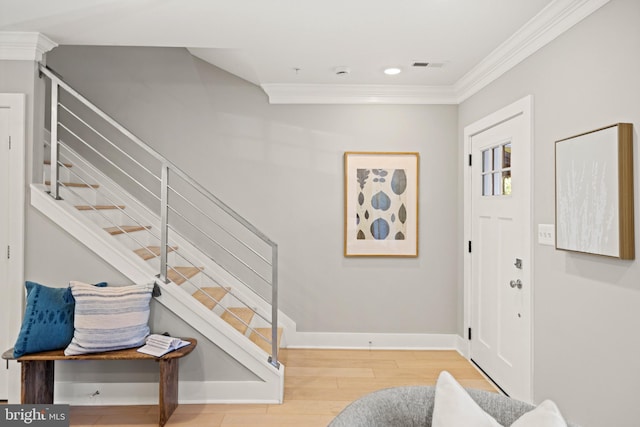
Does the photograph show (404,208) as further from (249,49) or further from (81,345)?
(81,345)

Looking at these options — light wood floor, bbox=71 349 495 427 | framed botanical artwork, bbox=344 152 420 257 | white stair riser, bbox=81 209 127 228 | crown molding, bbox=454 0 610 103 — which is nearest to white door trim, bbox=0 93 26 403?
white stair riser, bbox=81 209 127 228

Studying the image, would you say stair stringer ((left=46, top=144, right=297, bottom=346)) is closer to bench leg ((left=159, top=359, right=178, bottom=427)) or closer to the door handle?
bench leg ((left=159, top=359, right=178, bottom=427))

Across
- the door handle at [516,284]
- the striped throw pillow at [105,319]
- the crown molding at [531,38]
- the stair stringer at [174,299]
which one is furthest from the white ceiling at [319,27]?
the striped throw pillow at [105,319]

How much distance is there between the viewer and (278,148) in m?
3.99

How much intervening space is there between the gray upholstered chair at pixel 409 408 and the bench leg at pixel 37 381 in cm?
219

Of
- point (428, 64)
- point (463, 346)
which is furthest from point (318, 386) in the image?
point (428, 64)

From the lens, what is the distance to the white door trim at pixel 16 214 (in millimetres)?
2773

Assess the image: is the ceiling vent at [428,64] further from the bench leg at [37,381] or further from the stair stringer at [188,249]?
the bench leg at [37,381]

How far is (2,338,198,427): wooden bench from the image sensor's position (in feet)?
8.18

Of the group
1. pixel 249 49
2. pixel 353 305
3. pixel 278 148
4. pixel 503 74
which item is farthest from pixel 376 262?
pixel 249 49

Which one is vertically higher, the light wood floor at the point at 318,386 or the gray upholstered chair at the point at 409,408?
the gray upholstered chair at the point at 409,408

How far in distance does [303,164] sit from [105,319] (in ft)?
7.08

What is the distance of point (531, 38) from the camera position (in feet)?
8.53

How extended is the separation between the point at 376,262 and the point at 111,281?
2.27 metres
